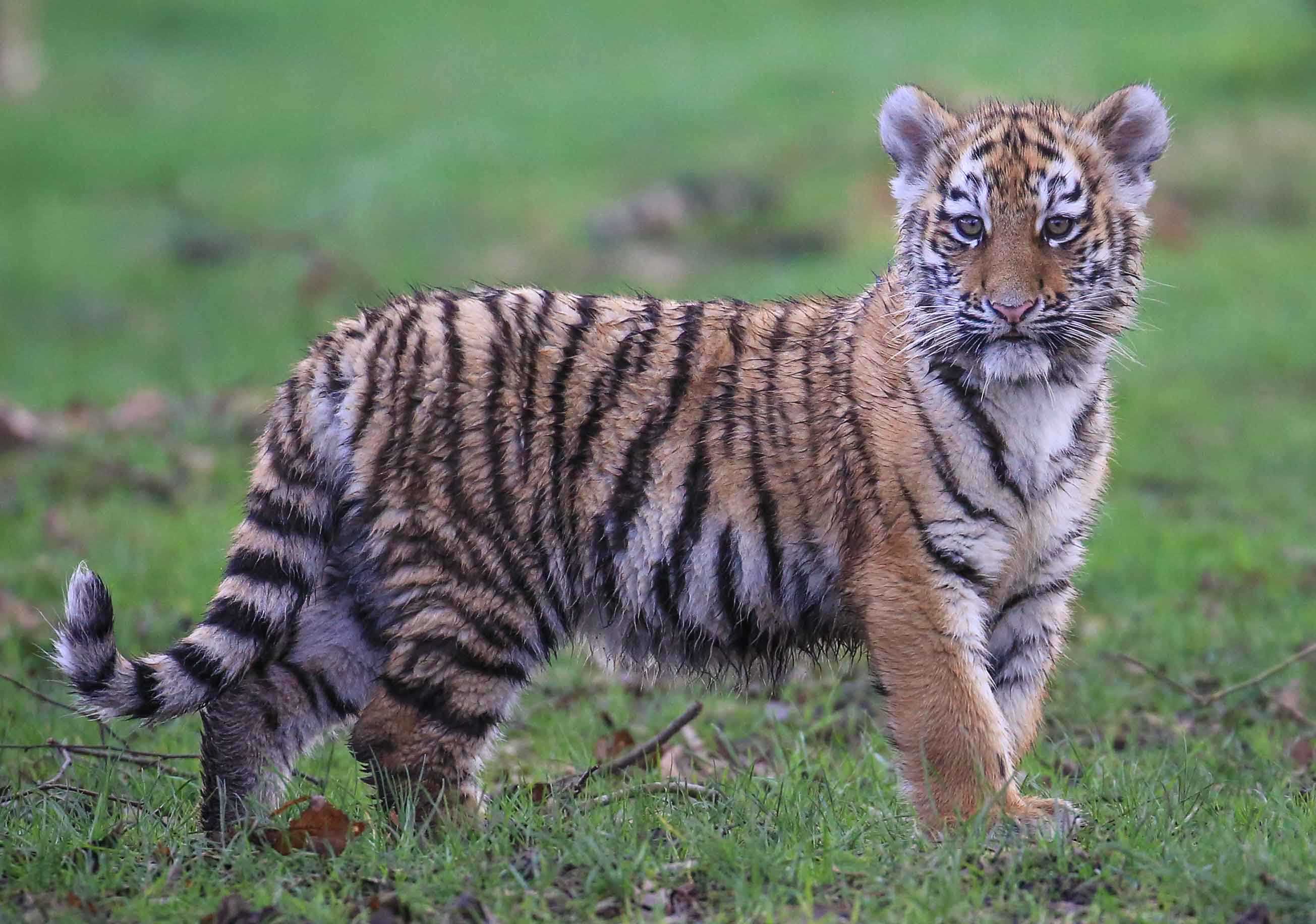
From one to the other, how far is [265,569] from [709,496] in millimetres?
1156

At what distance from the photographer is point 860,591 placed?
3.98m

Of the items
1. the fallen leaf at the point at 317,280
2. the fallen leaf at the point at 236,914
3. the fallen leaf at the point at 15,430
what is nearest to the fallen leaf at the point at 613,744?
the fallen leaf at the point at 236,914

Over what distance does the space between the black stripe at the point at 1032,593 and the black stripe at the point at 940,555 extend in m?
0.25

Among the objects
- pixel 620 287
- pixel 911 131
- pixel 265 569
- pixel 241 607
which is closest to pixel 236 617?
pixel 241 607

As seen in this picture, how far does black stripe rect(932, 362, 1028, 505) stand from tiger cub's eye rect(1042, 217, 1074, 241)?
1.36ft

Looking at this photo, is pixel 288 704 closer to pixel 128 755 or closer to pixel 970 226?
pixel 128 755

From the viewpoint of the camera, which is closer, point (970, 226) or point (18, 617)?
point (970, 226)

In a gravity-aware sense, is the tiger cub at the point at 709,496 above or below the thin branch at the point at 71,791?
above

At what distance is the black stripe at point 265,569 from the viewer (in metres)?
4.12

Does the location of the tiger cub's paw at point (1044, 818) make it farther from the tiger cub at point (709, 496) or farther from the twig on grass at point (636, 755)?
the twig on grass at point (636, 755)

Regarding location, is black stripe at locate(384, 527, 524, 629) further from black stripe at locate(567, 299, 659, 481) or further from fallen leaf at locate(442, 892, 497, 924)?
fallen leaf at locate(442, 892, 497, 924)

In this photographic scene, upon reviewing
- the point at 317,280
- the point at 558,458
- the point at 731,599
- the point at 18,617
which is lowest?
the point at 317,280

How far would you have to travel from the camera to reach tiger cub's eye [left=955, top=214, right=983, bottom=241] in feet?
13.3

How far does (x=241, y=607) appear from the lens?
161 inches
